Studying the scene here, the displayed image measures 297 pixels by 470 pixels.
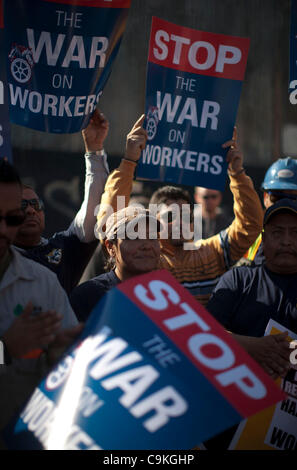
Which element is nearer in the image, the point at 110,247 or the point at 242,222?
the point at 110,247

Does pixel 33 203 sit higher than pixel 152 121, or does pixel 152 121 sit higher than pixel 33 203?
pixel 152 121

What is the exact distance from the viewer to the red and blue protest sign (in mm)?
3961

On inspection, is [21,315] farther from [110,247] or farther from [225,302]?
[225,302]

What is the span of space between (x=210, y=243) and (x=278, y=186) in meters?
0.66

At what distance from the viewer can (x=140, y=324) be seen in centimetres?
216

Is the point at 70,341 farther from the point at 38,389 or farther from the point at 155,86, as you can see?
the point at 155,86

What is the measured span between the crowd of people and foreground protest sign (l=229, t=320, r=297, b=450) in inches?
7.0

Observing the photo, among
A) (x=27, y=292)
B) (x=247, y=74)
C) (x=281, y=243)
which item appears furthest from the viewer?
(x=247, y=74)

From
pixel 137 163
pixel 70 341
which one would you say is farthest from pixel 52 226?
→ pixel 70 341

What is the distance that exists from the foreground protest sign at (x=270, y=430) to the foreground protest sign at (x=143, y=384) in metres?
0.77

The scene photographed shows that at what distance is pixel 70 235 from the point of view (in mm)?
3652

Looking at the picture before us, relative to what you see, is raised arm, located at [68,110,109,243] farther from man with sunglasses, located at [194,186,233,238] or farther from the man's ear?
man with sunglasses, located at [194,186,233,238]

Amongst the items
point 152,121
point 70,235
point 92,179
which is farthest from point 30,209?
point 152,121

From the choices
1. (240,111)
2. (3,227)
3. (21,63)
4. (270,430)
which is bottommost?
(270,430)
